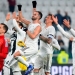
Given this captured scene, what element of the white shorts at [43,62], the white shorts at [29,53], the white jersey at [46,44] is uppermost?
the white jersey at [46,44]

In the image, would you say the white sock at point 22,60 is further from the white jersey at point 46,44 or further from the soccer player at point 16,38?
the white jersey at point 46,44

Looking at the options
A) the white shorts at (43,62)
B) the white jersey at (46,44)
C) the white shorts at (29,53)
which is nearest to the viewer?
the white shorts at (29,53)

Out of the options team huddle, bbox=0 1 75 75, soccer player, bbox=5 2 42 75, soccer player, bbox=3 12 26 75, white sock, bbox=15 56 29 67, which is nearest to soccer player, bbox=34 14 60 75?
team huddle, bbox=0 1 75 75

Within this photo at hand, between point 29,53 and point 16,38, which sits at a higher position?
point 16,38

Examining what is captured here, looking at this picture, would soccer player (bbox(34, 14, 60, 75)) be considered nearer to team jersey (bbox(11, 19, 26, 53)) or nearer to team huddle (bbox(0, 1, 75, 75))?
team huddle (bbox(0, 1, 75, 75))

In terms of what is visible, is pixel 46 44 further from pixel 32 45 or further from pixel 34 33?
pixel 34 33

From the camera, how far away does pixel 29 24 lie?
9.45 meters

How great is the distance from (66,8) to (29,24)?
39.5 feet

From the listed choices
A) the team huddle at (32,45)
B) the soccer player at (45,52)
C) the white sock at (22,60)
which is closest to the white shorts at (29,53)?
the team huddle at (32,45)

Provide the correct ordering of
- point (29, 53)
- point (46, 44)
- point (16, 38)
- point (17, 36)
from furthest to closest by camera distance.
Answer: point (16, 38) → point (17, 36) → point (46, 44) → point (29, 53)

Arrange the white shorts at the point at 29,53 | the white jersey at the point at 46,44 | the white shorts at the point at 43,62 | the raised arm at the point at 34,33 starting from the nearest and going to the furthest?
the raised arm at the point at 34,33, the white shorts at the point at 29,53, the white jersey at the point at 46,44, the white shorts at the point at 43,62

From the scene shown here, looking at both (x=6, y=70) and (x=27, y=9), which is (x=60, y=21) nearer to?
(x=27, y=9)

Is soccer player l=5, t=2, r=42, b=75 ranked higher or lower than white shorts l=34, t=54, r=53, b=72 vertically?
higher

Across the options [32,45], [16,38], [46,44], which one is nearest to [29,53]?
[32,45]
